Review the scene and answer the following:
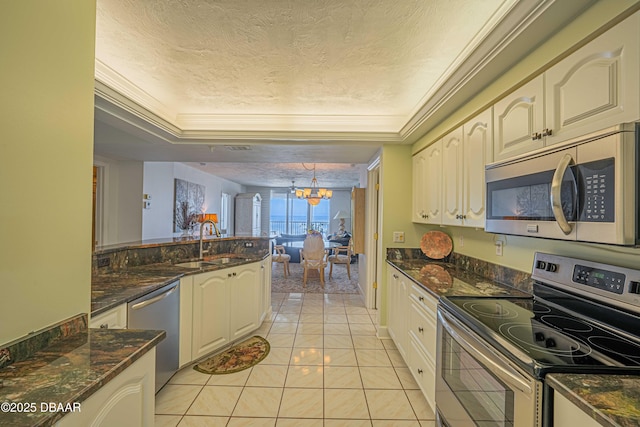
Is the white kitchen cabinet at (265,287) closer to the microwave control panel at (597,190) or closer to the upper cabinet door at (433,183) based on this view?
the upper cabinet door at (433,183)

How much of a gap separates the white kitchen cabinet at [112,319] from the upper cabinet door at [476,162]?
2362mm

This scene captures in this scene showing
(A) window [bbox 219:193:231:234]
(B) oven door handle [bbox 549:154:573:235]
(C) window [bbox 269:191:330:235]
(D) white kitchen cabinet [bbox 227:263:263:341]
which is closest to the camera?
(B) oven door handle [bbox 549:154:573:235]

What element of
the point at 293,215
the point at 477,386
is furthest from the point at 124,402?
the point at 293,215

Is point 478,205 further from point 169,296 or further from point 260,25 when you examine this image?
point 169,296

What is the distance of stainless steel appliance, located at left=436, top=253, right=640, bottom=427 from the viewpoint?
90 centimetres

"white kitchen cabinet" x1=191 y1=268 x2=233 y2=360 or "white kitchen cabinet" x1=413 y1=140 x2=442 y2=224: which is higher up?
"white kitchen cabinet" x1=413 y1=140 x2=442 y2=224

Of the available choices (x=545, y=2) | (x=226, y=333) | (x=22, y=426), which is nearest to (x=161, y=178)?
(x=226, y=333)

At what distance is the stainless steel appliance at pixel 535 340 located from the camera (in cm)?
90

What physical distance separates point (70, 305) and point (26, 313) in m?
0.17

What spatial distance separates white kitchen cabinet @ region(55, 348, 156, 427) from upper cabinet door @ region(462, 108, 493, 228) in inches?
79.8

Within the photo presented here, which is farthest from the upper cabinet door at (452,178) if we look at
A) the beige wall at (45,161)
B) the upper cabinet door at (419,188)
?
the beige wall at (45,161)

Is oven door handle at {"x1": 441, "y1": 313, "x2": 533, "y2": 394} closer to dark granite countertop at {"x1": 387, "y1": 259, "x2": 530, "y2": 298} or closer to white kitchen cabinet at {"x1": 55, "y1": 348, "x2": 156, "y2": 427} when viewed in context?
dark granite countertop at {"x1": 387, "y1": 259, "x2": 530, "y2": 298}

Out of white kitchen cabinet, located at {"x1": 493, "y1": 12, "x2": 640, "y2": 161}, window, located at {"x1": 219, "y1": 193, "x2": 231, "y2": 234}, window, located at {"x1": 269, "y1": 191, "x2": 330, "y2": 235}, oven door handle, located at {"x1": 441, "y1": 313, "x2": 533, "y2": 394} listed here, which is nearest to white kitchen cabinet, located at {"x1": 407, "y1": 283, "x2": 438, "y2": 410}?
oven door handle, located at {"x1": 441, "y1": 313, "x2": 533, "y2": 394}

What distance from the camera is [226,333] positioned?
272 cm
